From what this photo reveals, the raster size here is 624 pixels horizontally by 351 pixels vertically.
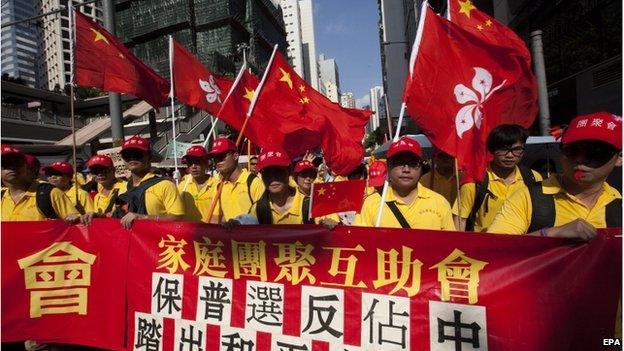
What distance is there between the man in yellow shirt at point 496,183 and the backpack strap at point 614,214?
115 cm

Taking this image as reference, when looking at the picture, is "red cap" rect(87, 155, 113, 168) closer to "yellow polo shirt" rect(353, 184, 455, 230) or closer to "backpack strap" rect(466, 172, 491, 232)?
"yellow polo shirt" rect(353, 184, 455, 230)

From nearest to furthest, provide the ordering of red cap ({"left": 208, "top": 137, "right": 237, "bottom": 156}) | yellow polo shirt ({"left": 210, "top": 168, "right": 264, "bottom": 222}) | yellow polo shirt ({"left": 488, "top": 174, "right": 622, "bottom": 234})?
yellow polo shirt ({"left": 488, "top": 174, "right": 622, "bottom": 234}) < yellow polo shirt ({"left": 210, "top": 168, "right": 264, "bottom": 222}) < red cap ({"left": 208, "top": 137, "right": 237, "bottom": 156})

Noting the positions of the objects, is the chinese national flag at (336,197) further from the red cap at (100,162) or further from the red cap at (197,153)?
the red cap at (100,162)

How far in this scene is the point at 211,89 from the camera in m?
6.29

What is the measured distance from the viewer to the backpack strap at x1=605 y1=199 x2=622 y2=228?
2242 millimetres

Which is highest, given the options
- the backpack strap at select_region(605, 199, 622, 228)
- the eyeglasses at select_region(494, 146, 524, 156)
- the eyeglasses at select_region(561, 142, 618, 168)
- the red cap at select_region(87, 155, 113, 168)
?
the red cap at select_region(87, 155, 113, 168)

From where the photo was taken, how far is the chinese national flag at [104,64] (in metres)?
4.97

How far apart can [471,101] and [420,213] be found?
1093mm

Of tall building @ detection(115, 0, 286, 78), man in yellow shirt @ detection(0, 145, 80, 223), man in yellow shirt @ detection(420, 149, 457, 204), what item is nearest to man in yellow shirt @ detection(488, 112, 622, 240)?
man in yellow shirt @ detection(420, 149, 457, 204)

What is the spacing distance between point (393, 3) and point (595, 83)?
48727 millimetres

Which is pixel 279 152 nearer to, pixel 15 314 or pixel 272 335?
pixel 272 335

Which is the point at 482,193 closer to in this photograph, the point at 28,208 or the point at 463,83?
the point at 463,83

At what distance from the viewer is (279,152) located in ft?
12.1

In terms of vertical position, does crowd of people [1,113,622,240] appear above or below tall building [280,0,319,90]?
below
